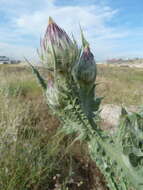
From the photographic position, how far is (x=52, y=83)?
3.99ft

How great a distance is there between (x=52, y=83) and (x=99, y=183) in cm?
264

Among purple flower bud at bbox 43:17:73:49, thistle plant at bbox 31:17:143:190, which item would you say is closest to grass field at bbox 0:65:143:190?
thistle plant at bbox 31:17:143:190

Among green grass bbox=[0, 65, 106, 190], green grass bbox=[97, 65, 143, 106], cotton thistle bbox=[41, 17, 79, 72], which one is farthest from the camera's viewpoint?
green grass bbox=[97, 65, 143, 106]

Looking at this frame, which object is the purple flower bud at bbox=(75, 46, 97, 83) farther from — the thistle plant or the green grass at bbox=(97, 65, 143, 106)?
the green grass at bbox=(97, 65, 143, 106)

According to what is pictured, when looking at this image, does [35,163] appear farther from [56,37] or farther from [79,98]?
[56,37]

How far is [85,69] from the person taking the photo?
119 centimetres

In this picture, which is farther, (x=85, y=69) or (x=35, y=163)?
(x=35, y=163)

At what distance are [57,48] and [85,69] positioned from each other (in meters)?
0.16

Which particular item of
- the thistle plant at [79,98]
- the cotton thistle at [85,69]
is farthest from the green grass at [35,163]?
the cotton thistle at [85,69]

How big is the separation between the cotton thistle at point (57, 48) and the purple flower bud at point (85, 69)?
0.05 metres

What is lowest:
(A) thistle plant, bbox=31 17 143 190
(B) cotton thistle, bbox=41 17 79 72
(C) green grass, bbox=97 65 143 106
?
(C) green grass, bbox=97 65 143 106

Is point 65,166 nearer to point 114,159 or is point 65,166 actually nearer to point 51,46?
point 114,159

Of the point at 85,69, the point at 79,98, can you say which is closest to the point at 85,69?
the point at 85,69

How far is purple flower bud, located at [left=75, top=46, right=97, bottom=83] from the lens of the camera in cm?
119
